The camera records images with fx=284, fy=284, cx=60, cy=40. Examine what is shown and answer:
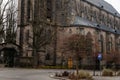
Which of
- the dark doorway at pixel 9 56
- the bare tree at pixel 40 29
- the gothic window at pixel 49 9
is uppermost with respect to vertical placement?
the gothic window at pixel 49 9

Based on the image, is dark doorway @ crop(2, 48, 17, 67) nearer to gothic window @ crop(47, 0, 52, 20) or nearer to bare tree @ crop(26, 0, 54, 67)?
bare tree @ crop(26, 0, 54, 67)

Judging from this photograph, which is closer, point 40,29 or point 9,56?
point 40,29

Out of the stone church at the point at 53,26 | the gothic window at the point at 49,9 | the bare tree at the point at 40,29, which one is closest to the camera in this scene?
the bare tree at the point at 40,29

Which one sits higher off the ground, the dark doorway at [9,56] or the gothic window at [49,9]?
the gothic window at [49,9]

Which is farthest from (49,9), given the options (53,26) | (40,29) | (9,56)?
(9,56)

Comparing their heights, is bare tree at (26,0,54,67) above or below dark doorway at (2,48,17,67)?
above

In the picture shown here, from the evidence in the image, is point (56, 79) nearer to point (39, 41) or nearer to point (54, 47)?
point (39, 41)

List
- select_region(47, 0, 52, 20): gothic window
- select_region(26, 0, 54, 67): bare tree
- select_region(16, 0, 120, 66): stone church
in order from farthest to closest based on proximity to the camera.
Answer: select_region(47, 0, 52, 20): gothic window, select_region(16, 0, 120, 66): stone church, select_region(26, 0, 54, 67): bare tree

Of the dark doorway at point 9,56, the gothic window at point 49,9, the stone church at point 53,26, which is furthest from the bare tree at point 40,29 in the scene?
the dark doorway at point 9,56

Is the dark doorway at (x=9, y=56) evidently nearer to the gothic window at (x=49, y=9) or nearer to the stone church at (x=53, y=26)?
the stone church at (x=53, y=26)

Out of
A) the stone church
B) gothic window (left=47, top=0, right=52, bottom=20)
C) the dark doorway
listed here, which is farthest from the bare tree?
the dark doorway

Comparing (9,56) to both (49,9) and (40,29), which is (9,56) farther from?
(49,9)

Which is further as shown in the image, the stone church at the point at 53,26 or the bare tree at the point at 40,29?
the stone church at the point at 53,26

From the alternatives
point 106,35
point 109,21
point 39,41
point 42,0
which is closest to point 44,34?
point 39,41
